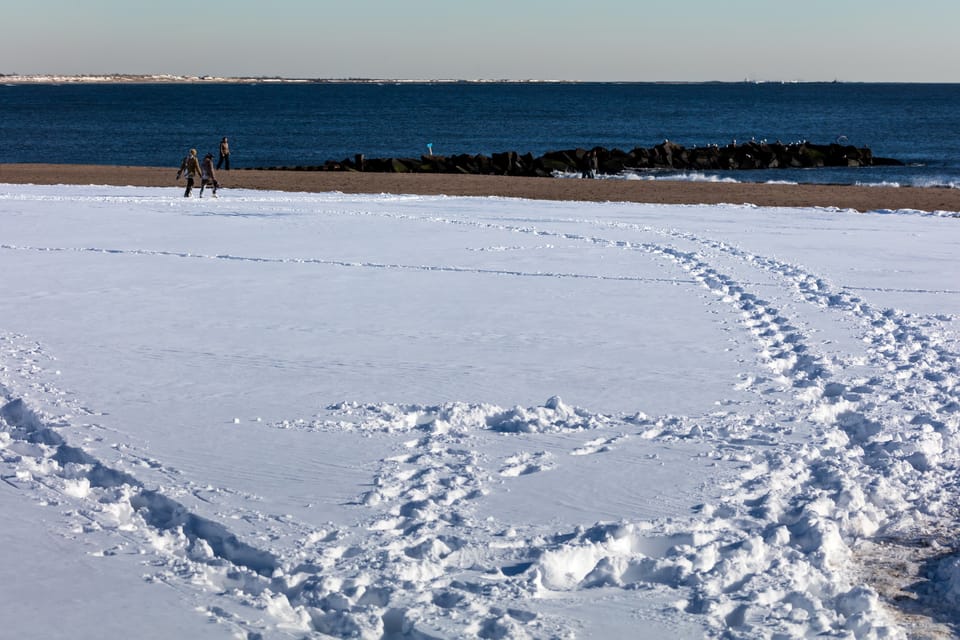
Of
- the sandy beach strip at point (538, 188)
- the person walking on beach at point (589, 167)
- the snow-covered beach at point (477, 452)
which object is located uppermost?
the person walking on beach at point (589, 167)

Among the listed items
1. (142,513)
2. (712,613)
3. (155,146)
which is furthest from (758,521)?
(155,146)

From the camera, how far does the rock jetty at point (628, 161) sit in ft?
136

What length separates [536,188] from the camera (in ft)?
96.1

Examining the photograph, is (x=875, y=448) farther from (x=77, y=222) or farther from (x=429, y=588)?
(x=77, y=222)

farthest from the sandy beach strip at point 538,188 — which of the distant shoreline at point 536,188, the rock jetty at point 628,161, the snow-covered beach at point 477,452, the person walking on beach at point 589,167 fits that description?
the snow-covered beach at point 477,452

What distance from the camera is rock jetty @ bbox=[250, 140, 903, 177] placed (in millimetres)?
41500

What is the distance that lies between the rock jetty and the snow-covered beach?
2789 centimetres

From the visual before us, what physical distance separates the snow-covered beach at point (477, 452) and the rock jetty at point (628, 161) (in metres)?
27.9

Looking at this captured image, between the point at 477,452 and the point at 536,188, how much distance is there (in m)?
22.8

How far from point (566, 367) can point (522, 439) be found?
191 cm

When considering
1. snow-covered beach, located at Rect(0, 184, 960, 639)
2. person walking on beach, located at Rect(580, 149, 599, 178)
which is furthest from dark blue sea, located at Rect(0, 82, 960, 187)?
snow-covered beach, located at Rect(0, 184, 960, 639)

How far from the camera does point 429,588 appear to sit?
5.04 m

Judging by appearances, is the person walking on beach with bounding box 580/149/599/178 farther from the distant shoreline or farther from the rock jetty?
the distant shoreline

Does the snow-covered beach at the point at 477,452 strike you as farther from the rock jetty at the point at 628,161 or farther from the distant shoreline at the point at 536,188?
the rock jetty at the point at 628,161
